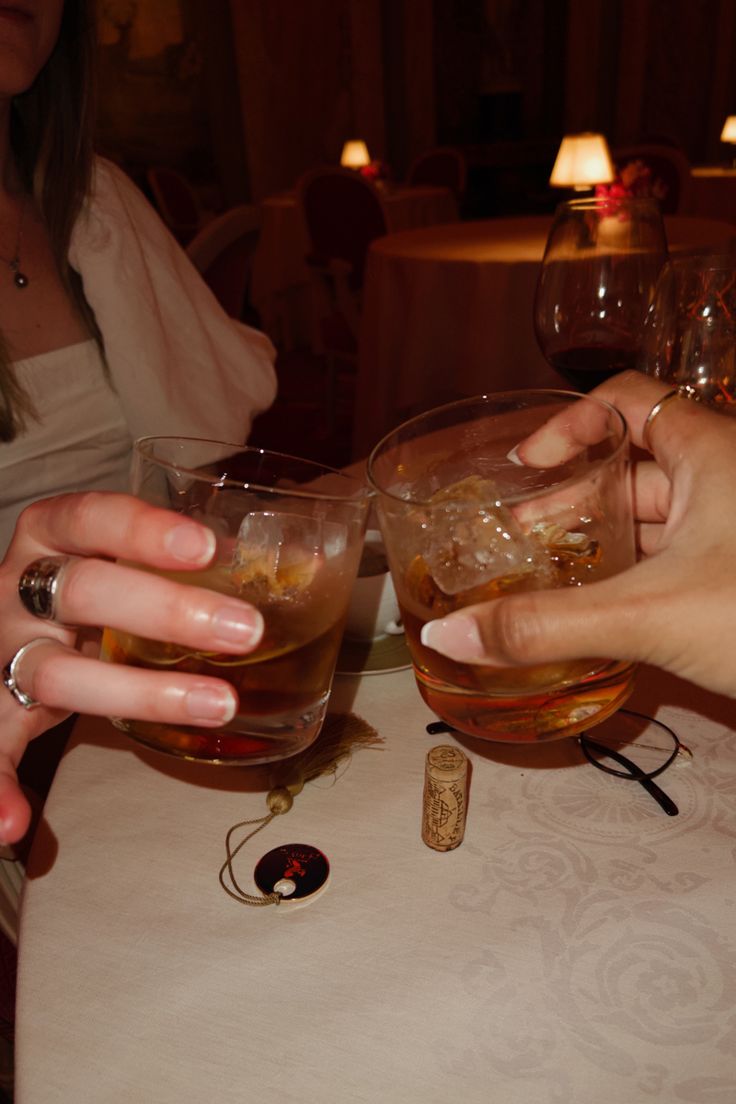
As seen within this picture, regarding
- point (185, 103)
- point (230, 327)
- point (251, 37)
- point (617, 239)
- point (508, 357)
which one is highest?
point (251, 37)

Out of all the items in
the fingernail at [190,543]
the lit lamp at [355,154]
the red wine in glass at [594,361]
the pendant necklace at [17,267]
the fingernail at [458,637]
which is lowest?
the red wine in glass at [594,361]

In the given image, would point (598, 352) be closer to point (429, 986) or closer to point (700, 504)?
point (700, 504)

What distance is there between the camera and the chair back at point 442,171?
22.9 ft

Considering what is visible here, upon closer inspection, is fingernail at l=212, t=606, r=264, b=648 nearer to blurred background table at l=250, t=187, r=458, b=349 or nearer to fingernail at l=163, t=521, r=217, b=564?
fingernail at l=163, t=521, r=217, b=564

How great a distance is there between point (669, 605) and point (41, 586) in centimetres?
51

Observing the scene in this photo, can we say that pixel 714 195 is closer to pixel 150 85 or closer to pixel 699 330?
pixel 699 330

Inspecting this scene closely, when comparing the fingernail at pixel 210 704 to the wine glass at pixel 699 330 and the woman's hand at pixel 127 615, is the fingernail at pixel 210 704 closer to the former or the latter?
the woman's hand at pixel 127 615

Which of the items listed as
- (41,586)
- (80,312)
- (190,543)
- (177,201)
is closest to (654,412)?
(190,543)

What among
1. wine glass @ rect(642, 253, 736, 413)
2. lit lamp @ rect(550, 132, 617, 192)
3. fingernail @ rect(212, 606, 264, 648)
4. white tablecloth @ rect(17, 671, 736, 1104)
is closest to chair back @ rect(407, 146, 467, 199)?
lit lamp @ rect(550, 132, 617, 192)

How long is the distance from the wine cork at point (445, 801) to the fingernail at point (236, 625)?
27 cm

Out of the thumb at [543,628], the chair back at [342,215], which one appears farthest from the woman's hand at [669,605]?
the chair back at [342,215]

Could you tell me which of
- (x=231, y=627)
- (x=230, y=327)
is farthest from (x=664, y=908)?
(x=230, y=327)

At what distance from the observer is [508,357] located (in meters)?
2.98

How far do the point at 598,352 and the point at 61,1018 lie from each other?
125 cm
